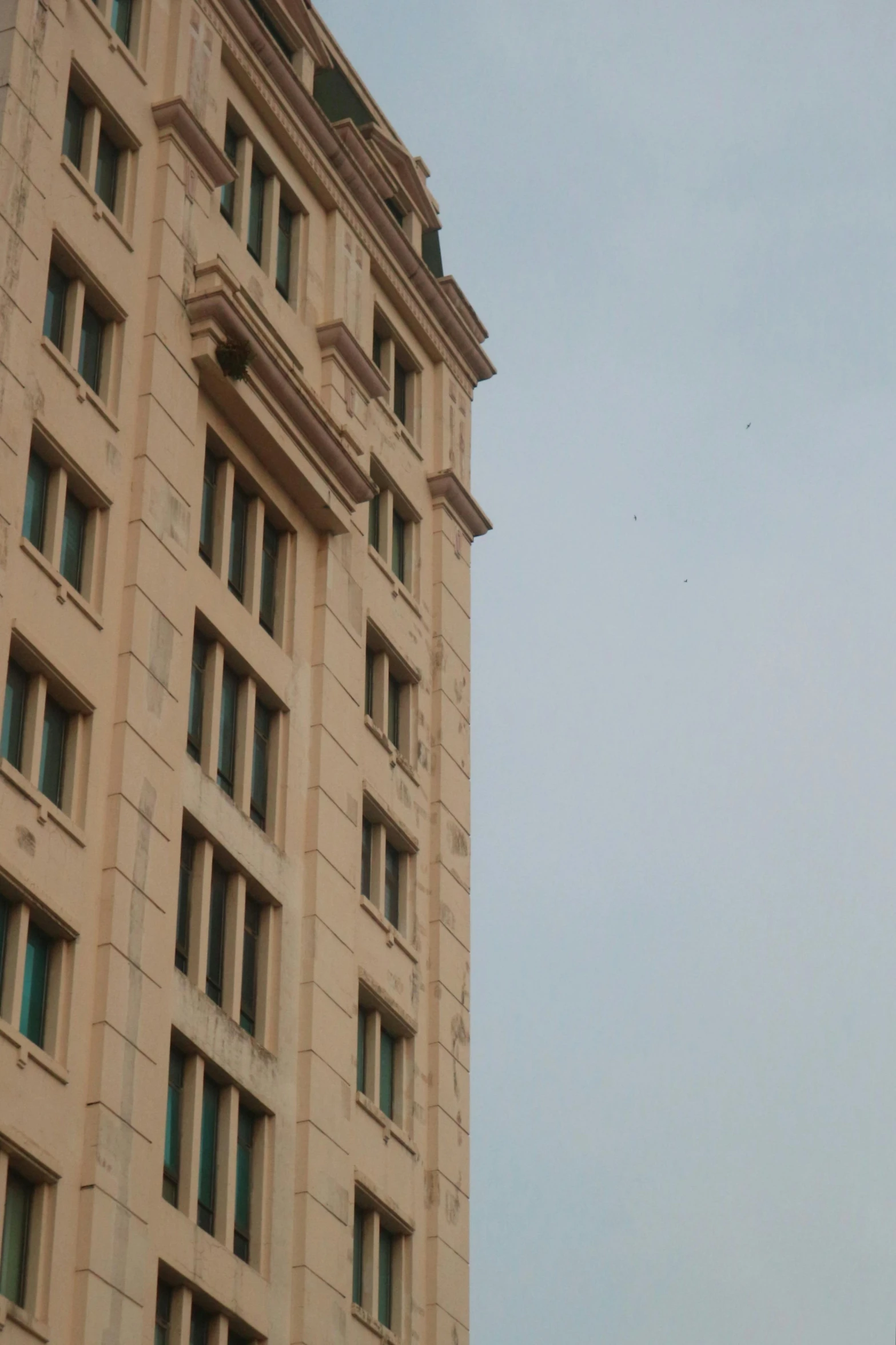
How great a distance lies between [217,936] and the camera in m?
38.3

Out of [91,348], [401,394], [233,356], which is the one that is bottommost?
[91,348]

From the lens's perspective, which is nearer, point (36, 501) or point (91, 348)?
point (36, 501)

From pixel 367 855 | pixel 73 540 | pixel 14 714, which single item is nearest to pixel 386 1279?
pixel 367 855

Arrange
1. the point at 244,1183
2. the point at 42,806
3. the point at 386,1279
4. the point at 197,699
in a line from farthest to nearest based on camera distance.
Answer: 1. the point at 386,1279
2. the point at 197,699
3. the point at 244,1183
4. the point at 42,806

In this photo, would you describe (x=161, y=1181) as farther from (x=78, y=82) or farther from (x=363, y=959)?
(x=78, y=82)

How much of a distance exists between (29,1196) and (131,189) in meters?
18.5

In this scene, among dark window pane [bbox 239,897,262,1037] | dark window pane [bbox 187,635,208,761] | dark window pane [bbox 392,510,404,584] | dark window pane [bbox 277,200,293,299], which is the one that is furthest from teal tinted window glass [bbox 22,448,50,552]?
dark window pane [bbox 392,510,404,584]

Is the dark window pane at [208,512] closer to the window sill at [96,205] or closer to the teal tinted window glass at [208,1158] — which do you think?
the window sill at [96,205]

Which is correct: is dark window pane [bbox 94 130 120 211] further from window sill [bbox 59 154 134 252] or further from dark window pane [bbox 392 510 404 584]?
dark window pane [bbox 392 510 404 584]

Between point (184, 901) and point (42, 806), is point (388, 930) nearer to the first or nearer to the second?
point (184, 901)

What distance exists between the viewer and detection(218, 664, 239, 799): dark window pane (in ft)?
129

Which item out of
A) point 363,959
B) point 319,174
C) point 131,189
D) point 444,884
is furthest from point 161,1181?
point 319,174

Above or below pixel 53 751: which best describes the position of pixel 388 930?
above

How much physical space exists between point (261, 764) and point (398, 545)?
9.77 meters
